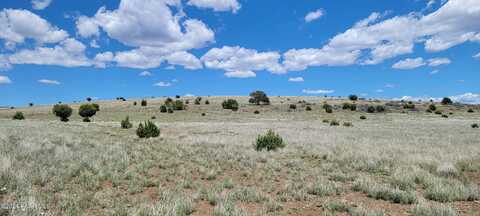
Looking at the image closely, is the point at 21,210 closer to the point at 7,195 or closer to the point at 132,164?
the point at 7,195

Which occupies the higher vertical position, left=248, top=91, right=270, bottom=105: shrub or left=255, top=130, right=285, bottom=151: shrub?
left=248, top=91, right=270, bottom=105: shrub

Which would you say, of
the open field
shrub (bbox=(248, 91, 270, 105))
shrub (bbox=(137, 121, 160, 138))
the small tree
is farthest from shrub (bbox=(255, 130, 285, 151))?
the small tree

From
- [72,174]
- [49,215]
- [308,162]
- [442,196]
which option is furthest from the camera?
[308,162]

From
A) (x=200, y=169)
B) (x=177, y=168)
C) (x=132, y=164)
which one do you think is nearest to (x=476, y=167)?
(x=200, y=169)

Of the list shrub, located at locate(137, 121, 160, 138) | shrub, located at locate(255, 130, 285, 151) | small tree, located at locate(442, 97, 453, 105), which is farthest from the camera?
small tree, located at locate(442, 97, 453, 105)

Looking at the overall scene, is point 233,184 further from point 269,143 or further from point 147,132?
point 147,132

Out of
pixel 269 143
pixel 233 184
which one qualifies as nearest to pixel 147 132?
pixel 269 143

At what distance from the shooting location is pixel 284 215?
7.44 metres

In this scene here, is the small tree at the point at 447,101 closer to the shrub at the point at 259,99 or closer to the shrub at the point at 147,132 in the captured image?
the shrub at the point at 259,99

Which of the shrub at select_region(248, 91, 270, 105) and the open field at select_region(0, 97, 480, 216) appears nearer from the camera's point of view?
the open field at select_region(0, 97, 480, 216)

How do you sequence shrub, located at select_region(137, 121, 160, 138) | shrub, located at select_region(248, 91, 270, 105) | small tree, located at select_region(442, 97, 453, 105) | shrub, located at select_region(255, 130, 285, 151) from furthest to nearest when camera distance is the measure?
1. small tree, located at select_region(442, 97, 453, 105)
2. shrub, located at select_region(248, 91, 270, 105)
3. shrub, located at select_region(137, 121, 160, 138)
4. shrub, located at select_region(255, 130, 285, 151)

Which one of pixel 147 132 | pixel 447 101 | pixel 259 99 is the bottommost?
pixel 147 132

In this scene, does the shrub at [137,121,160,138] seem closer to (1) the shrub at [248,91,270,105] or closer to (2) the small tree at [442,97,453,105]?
(1) the shrub at [248,91,270,105]

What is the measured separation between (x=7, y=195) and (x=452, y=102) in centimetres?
10795
